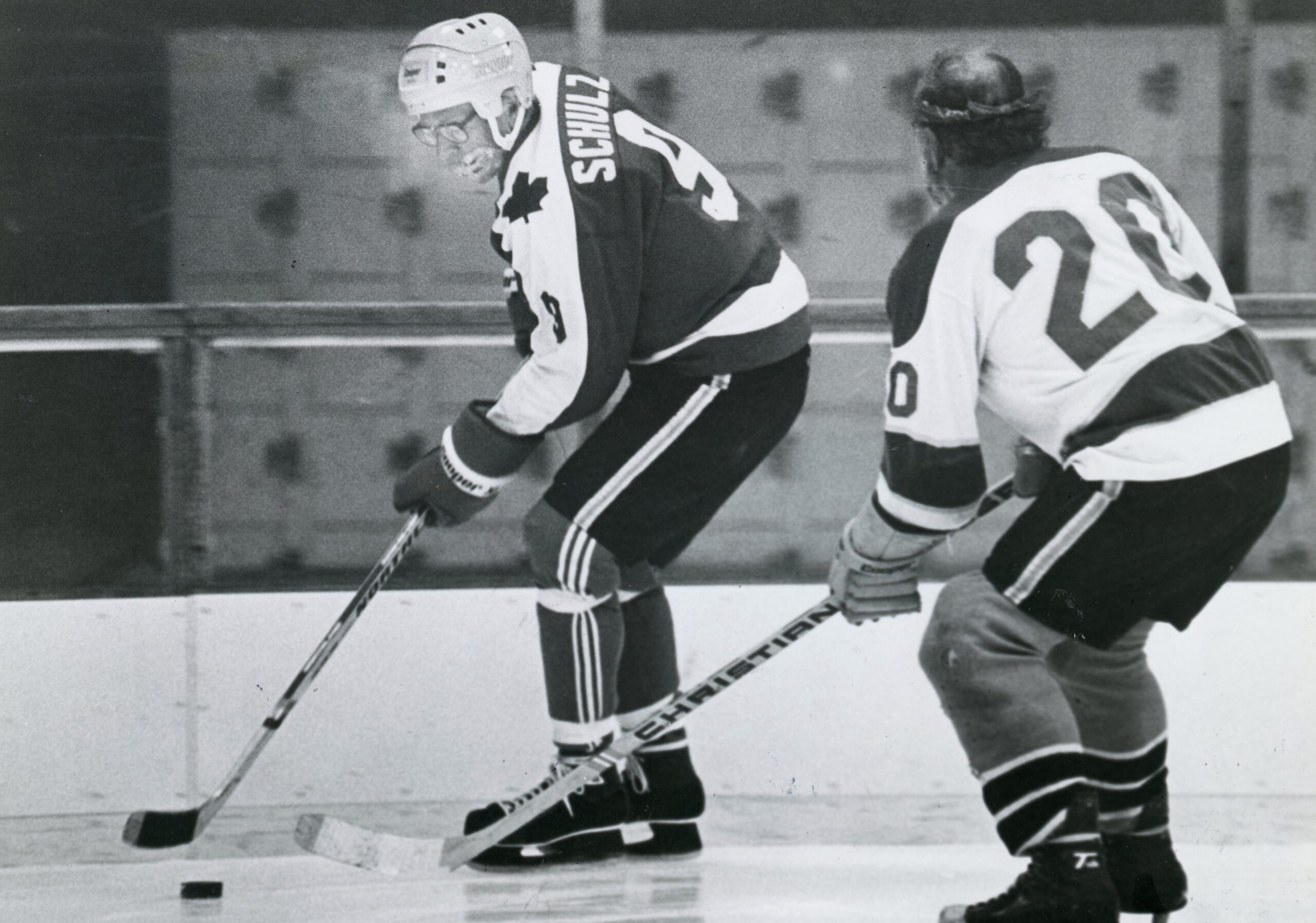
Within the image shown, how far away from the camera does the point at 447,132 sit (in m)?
2.55

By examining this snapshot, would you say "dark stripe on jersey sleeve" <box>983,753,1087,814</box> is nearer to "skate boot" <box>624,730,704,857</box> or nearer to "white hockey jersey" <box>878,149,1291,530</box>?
"white hockey jersey" <box>878,149,1291,530</box>

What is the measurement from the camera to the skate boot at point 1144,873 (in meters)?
2.19

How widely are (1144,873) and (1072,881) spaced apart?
24 centimetres

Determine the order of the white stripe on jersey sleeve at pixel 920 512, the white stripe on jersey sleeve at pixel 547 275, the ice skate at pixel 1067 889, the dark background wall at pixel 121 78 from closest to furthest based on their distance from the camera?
the ice skate at pixel 1067 889 < the white stripe on jersey sleeve at pixel 920 512 < the white stripe on jersey sleeve at pixel 547 275 < the dark background wall at pixel 121 78

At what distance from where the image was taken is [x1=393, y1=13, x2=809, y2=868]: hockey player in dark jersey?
97.6 inches

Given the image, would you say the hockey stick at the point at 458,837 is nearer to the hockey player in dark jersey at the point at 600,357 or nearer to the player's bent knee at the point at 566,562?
the hockey player in dark jersey at the point at 600,357

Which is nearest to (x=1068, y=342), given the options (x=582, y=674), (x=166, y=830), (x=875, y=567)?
(x=875, y=567)

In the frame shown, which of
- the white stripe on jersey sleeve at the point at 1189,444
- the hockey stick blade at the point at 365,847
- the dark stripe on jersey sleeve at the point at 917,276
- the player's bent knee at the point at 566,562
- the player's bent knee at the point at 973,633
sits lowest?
the hockey stick blade at the point at 365,847

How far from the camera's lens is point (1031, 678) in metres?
2.04

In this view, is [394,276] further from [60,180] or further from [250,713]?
[250,713]

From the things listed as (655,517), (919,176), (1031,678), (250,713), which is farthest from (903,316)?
(250,713)

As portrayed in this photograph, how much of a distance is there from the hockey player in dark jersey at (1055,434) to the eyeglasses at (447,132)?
2.40ft

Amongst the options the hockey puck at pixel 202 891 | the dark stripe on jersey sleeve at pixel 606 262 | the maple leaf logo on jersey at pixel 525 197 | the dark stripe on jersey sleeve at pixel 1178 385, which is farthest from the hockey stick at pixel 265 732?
the dark stripe on jersey sleeve at pixel 1178 385

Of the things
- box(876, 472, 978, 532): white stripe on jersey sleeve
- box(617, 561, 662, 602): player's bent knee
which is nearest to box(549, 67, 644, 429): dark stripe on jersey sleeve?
box(617, 561, 662, 602): player's bent knee
